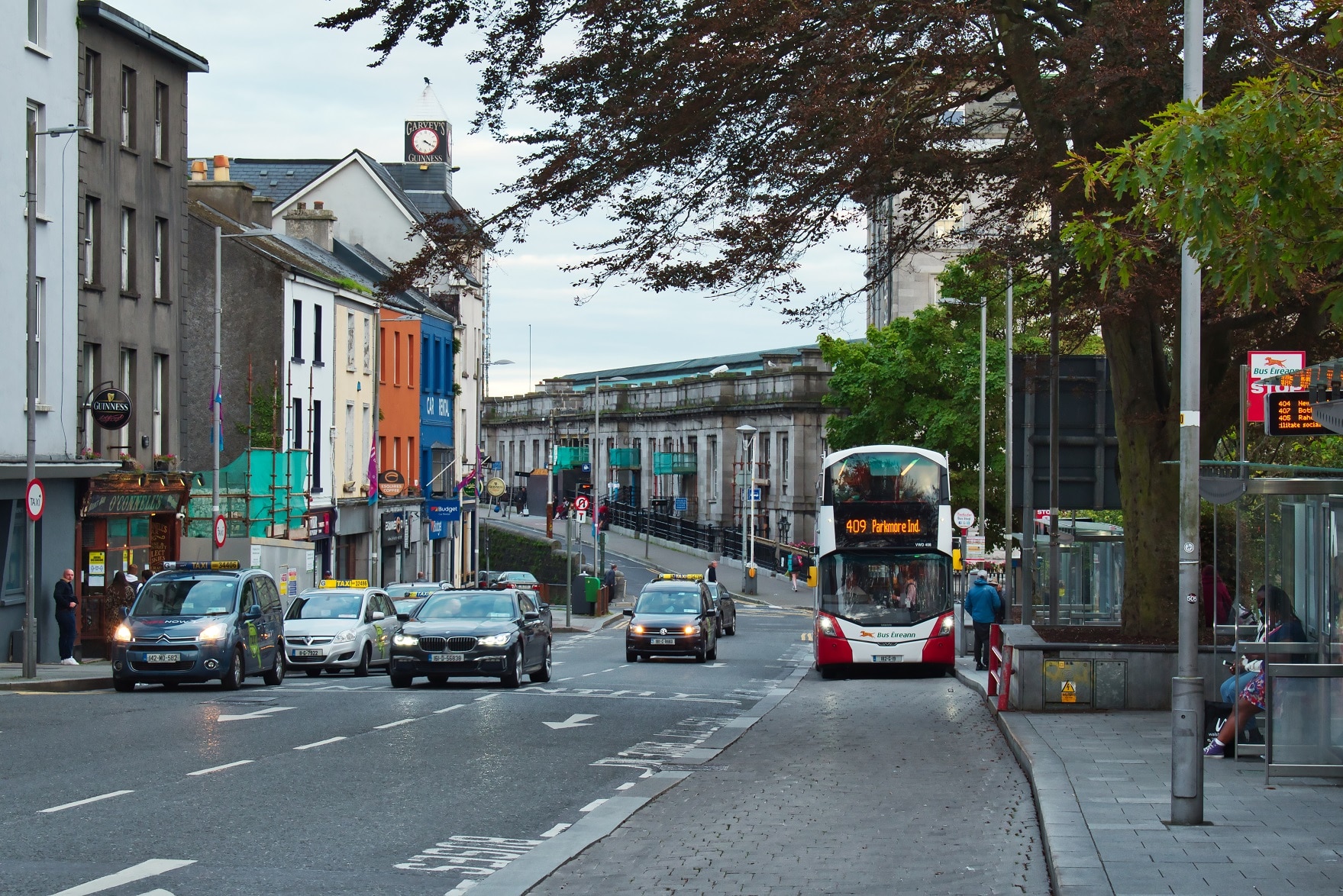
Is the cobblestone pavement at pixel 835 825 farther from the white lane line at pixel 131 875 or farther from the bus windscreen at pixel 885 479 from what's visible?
the bus windscreen at pixel 885 479

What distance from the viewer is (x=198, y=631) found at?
24953 millimetres

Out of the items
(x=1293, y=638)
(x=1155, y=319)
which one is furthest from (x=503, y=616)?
(x=1293, y=638)

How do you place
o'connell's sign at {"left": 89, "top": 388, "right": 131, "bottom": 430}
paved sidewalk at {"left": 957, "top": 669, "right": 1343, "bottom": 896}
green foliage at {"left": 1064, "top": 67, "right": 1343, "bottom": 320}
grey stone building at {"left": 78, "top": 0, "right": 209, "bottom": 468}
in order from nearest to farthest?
paved sidewalk at {"left": 957, "top": 669, "right": 1343, "bottom": 896}
green foliage at {"left": 1064, "top": 67, "right": 1343, "bottom": 320}
o'connell's sign at {"left": 89, "top": 388, "right": 131, "bottom": 430}
grey stone building at {"left": 78, "top": 0, "right": 209, "bottom": 468}

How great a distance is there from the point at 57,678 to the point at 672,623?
43.0 feet

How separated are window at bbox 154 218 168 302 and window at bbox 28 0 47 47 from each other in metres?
6.16

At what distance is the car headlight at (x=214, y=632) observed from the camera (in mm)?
24925

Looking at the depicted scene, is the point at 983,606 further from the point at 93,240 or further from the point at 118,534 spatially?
the point at 93,240

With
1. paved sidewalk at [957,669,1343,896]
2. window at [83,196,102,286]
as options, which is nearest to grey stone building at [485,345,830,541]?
window at [83,196,102,286]

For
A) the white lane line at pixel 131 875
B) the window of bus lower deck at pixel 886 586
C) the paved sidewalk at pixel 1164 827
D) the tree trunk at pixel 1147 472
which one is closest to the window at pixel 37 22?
the window of bus lower deck at pixel 886 586

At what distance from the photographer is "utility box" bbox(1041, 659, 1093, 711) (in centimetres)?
2030

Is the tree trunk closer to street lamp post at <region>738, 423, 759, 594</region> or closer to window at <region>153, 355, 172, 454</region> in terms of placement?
window at <region>153, 355, 172, 454</region>

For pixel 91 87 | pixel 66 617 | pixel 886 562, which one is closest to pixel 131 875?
pixel 886 562

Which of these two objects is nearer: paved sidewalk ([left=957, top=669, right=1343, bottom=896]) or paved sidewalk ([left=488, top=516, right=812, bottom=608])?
paved sidewalk ([left=957, top=669, right=1343, bottom=896])

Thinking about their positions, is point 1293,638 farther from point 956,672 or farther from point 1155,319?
point 956,672
